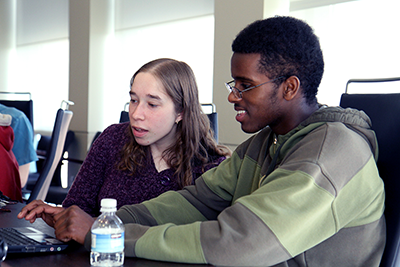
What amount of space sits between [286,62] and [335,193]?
0.36 meters

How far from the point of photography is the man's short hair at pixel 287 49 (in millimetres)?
1017

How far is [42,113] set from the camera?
19.8 feet

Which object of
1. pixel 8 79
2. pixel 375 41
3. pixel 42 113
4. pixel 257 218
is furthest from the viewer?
pixel 8 79

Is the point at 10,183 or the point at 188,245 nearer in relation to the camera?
the point at 188,245

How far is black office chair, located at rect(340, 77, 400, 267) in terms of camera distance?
0.95 m

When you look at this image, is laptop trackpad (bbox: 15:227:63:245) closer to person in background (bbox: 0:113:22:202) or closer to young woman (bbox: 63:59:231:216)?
young woman (bbox: 63:59:231:216)

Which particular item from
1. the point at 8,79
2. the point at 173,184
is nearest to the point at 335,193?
the point at 173,184

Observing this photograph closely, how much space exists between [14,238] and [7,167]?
1.09 m

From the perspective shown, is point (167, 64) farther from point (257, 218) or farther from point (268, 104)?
point (257, 218)

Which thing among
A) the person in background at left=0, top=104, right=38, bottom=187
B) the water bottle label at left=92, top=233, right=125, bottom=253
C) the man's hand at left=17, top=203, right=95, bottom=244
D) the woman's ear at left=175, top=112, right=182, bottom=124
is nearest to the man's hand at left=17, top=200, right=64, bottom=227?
the man's hand at left=17, top=203, right=95, bottom=244

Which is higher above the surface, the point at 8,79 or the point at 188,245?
the point at 8,79

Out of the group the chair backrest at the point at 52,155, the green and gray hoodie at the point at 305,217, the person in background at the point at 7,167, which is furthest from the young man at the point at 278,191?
the chair backrest at the point at 52,155

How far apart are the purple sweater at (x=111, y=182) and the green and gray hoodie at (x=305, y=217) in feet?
1.91

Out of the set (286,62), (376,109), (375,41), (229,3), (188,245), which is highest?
(229,3)
